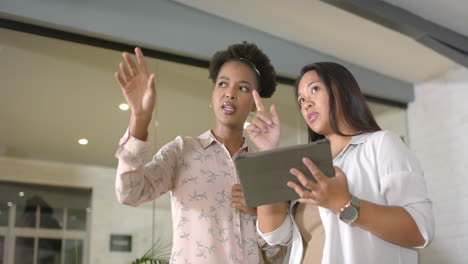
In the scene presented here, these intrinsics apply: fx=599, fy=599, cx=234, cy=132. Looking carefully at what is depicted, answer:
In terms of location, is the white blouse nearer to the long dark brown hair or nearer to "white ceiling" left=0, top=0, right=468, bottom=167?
the long dark brown hair

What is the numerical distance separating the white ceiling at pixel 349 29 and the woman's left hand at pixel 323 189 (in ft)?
9.28

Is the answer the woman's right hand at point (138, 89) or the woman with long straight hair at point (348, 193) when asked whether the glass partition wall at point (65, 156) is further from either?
the woman with long straight hair at point (348, 193)

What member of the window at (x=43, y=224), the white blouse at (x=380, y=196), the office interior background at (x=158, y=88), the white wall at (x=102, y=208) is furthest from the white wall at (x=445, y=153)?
the white blouse at (x=380, y=196)

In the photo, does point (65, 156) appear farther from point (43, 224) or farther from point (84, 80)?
point (84, 80)

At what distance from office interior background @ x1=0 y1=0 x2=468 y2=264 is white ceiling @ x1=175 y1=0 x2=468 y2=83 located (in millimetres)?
13

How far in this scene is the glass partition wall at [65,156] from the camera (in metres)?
3.16

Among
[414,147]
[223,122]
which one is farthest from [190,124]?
[414,147]

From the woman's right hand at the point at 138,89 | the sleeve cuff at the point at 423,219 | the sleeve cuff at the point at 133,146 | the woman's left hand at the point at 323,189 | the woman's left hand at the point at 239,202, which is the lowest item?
the sleeve cuff at the point at 423,219

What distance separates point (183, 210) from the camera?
194 cm

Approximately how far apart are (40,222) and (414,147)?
3.22 metres

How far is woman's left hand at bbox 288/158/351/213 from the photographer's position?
1305 millimetres

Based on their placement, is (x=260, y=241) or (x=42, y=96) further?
(x=42, y=96)

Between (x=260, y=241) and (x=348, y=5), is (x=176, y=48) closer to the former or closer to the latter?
(x=348, y=5)

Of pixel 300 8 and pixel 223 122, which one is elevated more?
pixel 300 8
